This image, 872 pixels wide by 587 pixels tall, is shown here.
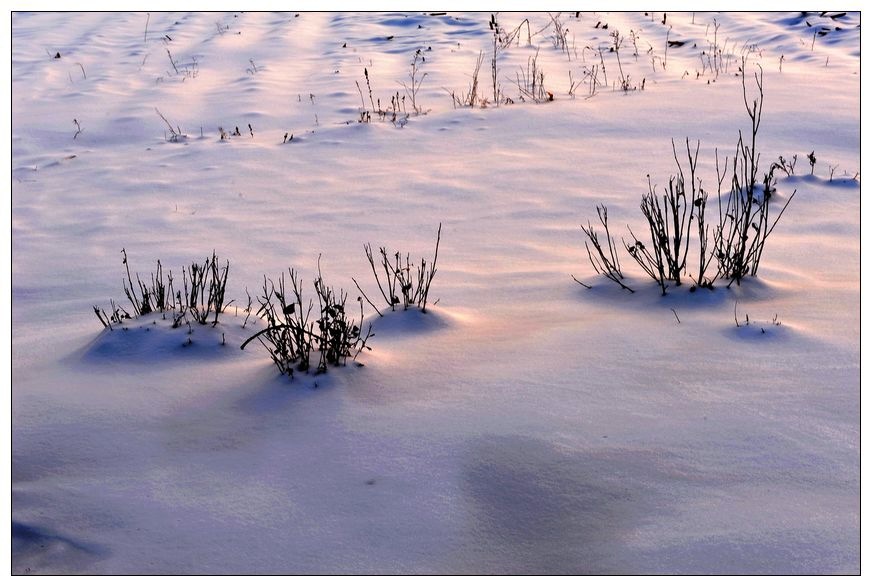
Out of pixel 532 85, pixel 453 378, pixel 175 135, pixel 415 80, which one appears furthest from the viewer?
pixel 415 80

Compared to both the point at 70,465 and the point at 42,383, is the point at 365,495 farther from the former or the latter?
the point at 42,383

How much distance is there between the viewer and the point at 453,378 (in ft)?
9.88

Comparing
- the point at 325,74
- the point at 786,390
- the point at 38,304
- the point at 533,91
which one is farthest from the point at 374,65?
the point at 786,390

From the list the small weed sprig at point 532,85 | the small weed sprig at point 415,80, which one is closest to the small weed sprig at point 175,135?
the small weed sprig at point 415,80

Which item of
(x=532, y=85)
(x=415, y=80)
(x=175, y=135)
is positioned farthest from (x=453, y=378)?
(x=415, y=80)

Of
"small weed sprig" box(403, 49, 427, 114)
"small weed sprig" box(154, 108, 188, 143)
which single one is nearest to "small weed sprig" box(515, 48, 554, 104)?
"small weed sprig" box(403, 49, 427, 114)

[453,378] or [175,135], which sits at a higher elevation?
[175,135]

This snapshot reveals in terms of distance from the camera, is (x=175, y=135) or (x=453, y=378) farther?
(x=175, y=135)

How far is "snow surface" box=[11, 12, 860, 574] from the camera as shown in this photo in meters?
2.28

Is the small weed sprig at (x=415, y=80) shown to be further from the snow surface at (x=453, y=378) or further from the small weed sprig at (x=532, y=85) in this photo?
the small weed sprig at (x=532, y=85)

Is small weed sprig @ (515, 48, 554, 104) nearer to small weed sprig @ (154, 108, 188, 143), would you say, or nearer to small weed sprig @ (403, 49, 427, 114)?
small weed sprig @ (403, 49, 427, 114)

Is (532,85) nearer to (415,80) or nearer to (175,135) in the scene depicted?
(415,80)

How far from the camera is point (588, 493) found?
7.86 ft

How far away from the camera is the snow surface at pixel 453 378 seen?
7.47ft
